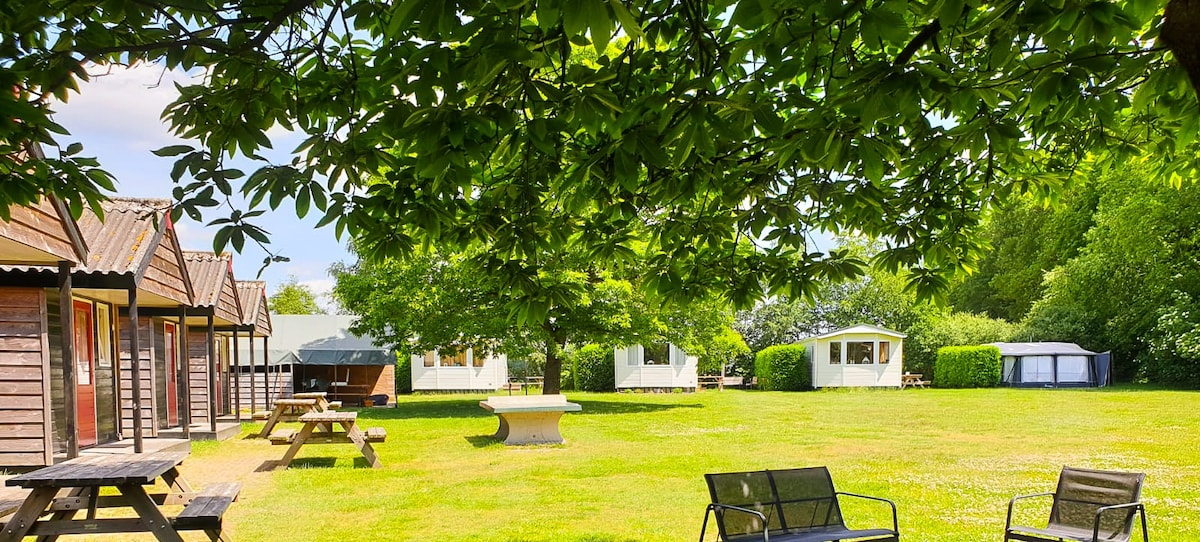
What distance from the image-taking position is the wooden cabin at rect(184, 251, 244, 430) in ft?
51.4

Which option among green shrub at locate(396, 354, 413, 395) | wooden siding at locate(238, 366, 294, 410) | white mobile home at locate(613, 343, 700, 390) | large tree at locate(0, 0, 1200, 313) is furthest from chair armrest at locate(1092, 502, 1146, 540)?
green shrub at locate(396, 354, 413, 395)

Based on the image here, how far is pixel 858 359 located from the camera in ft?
126

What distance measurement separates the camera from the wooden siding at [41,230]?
7.36 meters

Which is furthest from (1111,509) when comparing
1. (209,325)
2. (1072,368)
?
(1072,368)

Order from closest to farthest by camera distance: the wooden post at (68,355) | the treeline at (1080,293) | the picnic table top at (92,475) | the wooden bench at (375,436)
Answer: the picnic table top at (92,475)
the wooden post at (68,355)
the wooden bench at (375,436)
the treeline at (1080,293)

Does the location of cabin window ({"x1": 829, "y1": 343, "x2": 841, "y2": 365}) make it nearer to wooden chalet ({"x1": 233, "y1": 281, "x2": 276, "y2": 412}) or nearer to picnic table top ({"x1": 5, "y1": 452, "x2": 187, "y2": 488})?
wooden chalet ({"x1": 233, "y1": 281, "x2": 276, "y2": 412})

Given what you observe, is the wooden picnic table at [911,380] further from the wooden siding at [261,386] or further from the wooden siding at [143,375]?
the wooden siding at [143,375]

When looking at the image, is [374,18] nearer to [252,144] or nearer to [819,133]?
[252,144]

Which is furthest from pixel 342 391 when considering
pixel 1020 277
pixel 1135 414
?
pixel 1020 277

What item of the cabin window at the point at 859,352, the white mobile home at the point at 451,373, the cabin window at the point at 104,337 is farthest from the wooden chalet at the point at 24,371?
the cabin window at the point at 859,352

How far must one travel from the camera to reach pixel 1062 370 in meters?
37.9

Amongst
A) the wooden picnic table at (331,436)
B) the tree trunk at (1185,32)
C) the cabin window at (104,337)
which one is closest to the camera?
the tree trunk at (1185,32)

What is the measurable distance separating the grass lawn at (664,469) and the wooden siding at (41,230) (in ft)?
10.2

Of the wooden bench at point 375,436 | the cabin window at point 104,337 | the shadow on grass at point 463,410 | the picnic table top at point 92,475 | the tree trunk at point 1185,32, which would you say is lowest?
the shadow on grass at point 463,410
